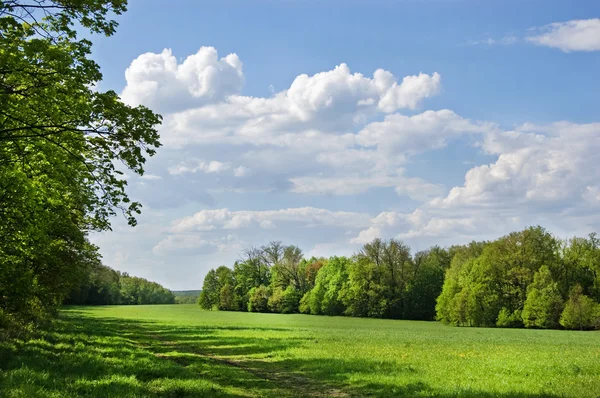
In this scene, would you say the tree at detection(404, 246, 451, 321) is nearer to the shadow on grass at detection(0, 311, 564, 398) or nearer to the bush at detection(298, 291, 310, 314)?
the bush at detection(298, 291, 310, 314)

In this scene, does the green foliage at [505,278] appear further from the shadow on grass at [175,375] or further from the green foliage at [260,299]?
the shadow on grass at [175,375]

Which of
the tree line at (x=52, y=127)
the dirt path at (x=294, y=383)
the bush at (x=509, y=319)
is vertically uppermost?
the tree line at (x=52, y=127)

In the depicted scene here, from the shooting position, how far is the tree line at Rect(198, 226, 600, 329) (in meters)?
79.6

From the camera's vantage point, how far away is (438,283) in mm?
108125

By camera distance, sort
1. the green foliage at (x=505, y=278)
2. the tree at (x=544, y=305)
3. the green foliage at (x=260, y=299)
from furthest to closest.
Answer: the green foliage at (x=260, y=299) < the green foliage at (x=505, y=278) < the tree at (x=544, y=305)

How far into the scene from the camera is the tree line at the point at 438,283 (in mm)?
79625

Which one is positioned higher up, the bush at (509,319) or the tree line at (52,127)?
the tree line at (52,127)

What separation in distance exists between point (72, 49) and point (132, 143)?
3.19m

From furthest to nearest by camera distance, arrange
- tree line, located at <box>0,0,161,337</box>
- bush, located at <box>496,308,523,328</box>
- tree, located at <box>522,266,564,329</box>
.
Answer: bush, located at <box>496,308,523,328</box>
tree, located at <box>522,266,564,329</box>
tree line, located at <box>0,0,161,337</box>

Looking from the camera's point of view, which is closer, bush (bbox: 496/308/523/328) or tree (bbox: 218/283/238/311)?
bush (bbox: 496/308/523/328)

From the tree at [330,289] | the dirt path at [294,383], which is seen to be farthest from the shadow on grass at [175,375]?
the tree at [330,289]

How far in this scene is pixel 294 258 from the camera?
5340 inches

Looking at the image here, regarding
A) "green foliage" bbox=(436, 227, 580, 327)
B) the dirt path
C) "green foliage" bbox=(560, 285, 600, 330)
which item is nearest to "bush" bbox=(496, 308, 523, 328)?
"green foliage" bbox=(436, 227, 580, 327)

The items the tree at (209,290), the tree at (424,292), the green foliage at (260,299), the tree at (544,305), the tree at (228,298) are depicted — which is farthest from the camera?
the tree at (209,290)
